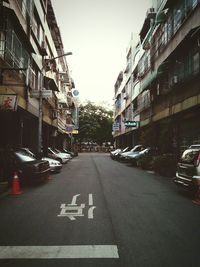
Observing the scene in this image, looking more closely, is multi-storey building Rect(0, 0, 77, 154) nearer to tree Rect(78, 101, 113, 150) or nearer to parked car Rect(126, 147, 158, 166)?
parked car Rect(126, 147, 158, 166)

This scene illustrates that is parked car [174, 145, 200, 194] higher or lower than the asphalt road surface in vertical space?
higher

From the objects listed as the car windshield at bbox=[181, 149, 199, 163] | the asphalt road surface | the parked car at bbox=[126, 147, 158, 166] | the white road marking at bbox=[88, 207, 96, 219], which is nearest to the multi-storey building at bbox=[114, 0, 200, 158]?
the parked car at bbox=[126, 147, 158, 166]

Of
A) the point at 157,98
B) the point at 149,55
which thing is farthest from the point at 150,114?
the point at 149,55

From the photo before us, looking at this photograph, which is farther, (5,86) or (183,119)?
(183,119)

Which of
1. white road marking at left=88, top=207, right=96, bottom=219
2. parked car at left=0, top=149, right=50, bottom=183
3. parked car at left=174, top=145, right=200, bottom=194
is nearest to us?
white road marking at left=88, top=207, right=96, bottom=219

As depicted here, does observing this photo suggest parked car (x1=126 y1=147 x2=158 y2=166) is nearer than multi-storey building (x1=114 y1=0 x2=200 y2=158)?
No

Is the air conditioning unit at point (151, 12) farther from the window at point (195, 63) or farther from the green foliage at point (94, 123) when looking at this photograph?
the green foliage at point (94, 123)

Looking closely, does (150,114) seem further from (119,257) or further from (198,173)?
(119,257)

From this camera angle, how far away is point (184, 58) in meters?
20.5

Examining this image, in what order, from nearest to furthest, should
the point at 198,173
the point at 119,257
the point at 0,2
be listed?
1. the point at 119,257
2. the point at 198,173
3. the point at 0,2

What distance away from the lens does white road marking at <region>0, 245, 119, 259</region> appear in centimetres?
486

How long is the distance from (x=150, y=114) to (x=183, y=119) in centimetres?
707

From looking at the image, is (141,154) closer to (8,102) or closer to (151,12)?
(151,12)

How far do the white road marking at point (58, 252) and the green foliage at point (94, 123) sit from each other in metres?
78.1
